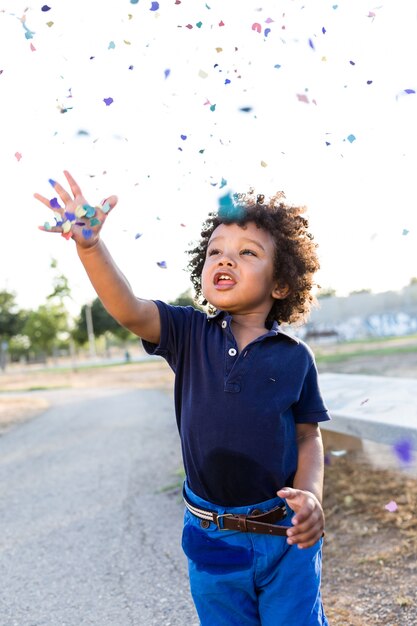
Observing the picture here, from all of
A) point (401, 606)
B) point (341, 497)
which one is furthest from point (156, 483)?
point (401, 606)

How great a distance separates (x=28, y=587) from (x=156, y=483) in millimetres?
2372

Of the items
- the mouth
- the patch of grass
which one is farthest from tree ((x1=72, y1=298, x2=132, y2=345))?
the mouth

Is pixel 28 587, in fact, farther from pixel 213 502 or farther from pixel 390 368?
pixel 390 368

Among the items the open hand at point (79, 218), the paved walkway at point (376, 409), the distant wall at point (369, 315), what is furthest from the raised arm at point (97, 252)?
the distant wall at point (369, 315)

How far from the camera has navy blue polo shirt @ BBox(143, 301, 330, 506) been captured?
207cm

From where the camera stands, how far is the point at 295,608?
6.61 feet

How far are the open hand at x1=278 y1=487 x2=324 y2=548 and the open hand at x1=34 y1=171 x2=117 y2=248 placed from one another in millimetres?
958

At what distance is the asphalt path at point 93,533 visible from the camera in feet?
10.8

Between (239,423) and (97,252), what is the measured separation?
0.71 m

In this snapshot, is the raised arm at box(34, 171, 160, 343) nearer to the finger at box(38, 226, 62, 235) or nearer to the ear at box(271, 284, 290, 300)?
the finger at box(38, 226, 62, 235)

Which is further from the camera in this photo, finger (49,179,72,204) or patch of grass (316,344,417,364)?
patch of grass (316,344,417,364)

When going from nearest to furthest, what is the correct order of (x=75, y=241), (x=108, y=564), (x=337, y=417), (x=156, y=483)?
(x=75, y=241), (x=108, y=564), (x=337, y=417), (x=156, y=483)

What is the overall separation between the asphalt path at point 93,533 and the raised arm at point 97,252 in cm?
171

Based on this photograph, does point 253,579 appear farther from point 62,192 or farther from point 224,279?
point 62,192
